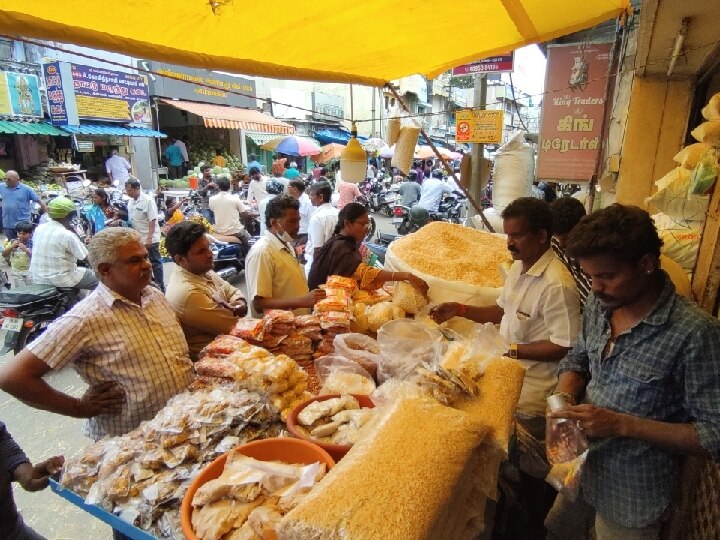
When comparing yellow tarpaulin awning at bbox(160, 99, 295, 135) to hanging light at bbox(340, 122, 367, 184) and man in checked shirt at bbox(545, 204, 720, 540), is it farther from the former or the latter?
man in checked shirt at bbox(545, 204, 720, 540)

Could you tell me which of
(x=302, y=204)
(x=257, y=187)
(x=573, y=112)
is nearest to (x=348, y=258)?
(x=573, y=112)

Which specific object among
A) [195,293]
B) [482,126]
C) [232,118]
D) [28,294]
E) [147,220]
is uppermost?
[232,118]

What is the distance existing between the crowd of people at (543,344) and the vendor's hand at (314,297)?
13mm

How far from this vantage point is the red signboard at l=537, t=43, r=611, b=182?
16.8 ft

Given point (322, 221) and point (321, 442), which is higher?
point (322, 221)

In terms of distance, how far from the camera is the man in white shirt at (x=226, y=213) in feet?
26.6

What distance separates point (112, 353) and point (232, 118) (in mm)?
16757

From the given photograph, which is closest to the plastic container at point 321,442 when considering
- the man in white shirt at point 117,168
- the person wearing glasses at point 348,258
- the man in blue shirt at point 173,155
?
the person wearing glasses at point 348,258

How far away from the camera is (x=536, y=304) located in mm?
2107

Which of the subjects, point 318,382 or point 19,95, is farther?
point 19,95

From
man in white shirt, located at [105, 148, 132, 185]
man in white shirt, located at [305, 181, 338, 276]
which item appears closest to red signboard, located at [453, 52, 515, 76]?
man in white shirt, located at [305, 181, 338, 276]

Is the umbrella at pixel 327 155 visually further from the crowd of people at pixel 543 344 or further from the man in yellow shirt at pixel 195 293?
the man in yellow shirt at pixel 195 293

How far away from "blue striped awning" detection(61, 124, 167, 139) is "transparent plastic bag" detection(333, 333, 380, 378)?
13.4 m

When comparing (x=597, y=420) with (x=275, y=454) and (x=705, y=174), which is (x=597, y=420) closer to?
(x=275, y=454)
